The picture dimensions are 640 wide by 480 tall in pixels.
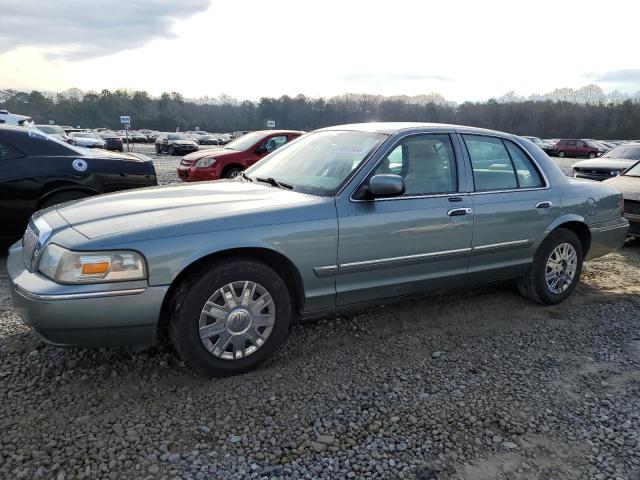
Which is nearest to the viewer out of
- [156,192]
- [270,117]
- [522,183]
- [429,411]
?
[429,411]

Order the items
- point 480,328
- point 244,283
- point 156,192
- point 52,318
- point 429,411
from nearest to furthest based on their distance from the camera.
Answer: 1. point 52,318
2. point 429,411
3. point 244,283
4. point 156,192
5. point 480,328

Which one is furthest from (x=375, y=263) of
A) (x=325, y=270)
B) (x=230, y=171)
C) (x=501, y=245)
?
(x=230, y=171)

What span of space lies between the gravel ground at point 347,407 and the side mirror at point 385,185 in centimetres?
114

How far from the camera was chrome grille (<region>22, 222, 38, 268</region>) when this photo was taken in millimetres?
3040

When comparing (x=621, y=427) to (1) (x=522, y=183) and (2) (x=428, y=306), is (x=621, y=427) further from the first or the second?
(1) (x=522, y=183)

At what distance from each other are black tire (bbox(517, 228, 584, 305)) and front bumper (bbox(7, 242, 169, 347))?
325 cm

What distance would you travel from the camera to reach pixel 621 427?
109 inches

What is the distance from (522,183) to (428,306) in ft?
4.44

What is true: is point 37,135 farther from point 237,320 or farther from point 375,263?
point 375,263

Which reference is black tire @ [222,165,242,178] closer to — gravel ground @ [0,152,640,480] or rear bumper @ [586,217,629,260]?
gravel ground @ [0,152,640,480]

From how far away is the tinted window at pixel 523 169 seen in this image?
170 inches

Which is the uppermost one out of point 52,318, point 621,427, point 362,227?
point 362,227

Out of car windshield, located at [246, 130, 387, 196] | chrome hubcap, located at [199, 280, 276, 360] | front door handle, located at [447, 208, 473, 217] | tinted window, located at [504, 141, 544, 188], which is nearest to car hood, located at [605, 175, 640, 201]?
tinted window, located at [504, 141, 544, 188]

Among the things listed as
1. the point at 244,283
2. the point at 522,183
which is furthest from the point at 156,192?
the point at 522,183
